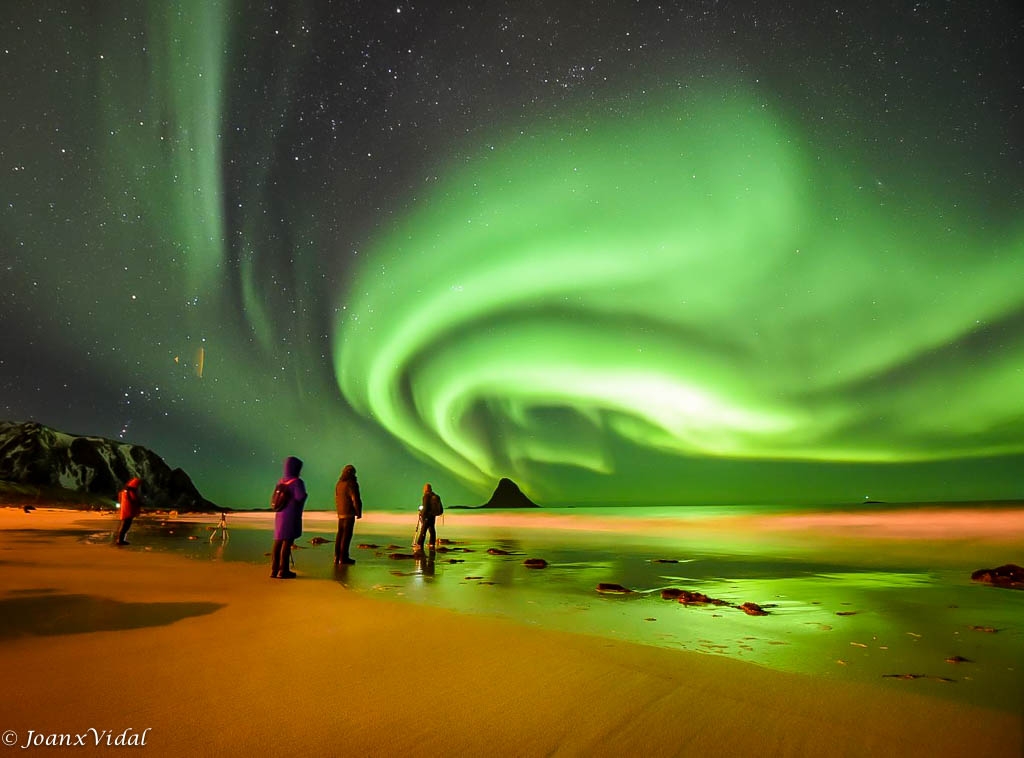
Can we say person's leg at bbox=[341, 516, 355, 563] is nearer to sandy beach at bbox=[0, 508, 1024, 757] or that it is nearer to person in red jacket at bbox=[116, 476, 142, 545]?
sandy beach at bbox=[0, 508, 1024, 757]

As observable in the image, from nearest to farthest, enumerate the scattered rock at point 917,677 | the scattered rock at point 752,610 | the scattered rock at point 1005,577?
the scattered rock at point 917,677
the scattered rock at point 752,610
the scattered rock at point 1005,577

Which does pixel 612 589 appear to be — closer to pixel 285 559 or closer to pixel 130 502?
pixel 285 559

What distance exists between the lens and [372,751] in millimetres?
3332

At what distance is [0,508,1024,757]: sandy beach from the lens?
11.7ft

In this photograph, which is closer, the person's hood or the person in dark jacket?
the person's hood

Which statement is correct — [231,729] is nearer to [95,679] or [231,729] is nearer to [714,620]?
[95,679]

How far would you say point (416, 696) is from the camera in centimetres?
430

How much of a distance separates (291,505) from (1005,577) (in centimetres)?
1719

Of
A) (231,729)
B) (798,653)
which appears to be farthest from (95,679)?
(798,653)

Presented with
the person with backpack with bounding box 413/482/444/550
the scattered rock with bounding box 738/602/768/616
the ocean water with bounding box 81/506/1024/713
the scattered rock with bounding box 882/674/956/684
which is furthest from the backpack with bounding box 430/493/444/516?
the scattered rock with bounding box 882/674/956/684

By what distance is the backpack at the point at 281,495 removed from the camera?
1097 centimetres

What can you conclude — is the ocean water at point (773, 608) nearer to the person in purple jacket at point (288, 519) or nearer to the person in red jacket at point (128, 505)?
the person in purple jacket at point (288, 519)

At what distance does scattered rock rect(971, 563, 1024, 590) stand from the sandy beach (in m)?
12.2

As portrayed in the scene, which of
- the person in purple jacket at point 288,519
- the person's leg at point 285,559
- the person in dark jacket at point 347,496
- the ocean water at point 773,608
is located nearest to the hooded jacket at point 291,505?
the person in purple jacket at point 288,519
